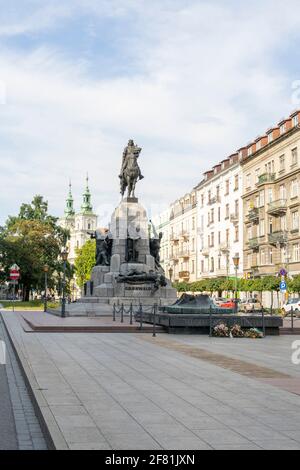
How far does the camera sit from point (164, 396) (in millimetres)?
9242

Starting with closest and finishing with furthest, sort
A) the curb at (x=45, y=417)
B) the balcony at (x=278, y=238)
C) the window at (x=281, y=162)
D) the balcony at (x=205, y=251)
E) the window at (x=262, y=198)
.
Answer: the curb at (x=45, y=417) < the balcony at (x=278, y=238) < the window at (x=281, y=162) < the window at (x=262, y=198) < the balcony at (x=205, y=251)

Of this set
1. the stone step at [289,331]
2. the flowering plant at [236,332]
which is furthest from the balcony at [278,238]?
the flowering plant at [236,332]

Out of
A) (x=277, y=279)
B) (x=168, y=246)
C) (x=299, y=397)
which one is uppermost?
(x=168, y=246)

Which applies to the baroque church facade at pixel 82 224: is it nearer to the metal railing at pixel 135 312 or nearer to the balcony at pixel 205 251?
the balcony at pixel 205 251

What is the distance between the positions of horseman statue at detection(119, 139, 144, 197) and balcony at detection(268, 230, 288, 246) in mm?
23313

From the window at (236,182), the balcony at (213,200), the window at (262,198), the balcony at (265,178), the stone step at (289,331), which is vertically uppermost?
the window at (236,182)

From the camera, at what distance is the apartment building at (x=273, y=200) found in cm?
5791

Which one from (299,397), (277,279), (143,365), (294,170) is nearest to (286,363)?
(143,365)

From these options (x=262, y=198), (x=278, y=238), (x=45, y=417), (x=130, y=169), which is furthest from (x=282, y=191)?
(x=45, y=417)

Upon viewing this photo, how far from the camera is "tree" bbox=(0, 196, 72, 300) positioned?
7144cm

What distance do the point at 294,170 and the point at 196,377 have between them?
48087mm

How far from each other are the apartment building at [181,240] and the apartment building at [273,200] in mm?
21668

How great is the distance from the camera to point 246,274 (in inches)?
2675
